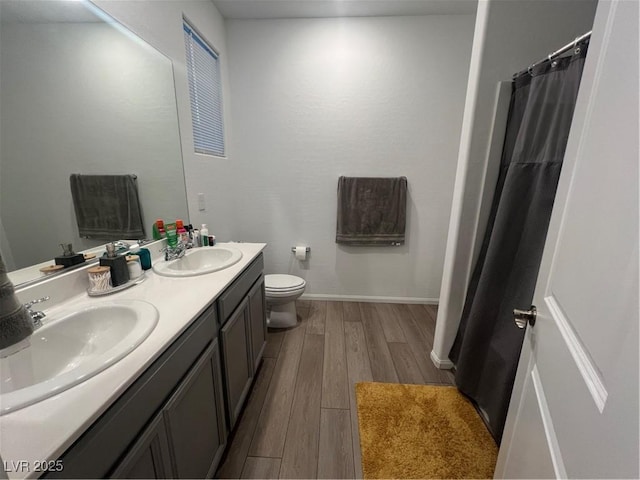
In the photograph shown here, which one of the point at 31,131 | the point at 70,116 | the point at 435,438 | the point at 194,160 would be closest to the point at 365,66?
the point at 194,160

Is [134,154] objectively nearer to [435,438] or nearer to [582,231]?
[582,231]

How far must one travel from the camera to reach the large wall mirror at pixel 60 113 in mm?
828

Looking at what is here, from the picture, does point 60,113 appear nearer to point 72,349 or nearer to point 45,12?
point 45,12

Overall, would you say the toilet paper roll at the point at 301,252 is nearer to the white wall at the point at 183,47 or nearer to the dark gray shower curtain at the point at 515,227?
the white wall at the point at 183,47

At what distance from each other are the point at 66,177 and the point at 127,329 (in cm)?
66

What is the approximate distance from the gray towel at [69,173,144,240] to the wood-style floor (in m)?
1.21

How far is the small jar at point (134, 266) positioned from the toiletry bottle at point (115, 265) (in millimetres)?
26

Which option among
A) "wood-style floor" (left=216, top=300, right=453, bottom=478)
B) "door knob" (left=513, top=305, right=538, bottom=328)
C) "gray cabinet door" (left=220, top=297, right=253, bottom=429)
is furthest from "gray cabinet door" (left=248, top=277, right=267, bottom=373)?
"door knob" (left=513, top=305, right=538, bottom=328)

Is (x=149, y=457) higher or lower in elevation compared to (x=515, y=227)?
lower

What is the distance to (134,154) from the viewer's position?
131 centimetres

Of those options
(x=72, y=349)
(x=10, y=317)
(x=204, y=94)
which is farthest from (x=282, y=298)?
(x=204, y=94)

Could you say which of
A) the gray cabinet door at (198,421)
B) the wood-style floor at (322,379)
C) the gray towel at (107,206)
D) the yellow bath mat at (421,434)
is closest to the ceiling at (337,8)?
the gray towel at (107,206)

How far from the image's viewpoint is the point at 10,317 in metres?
0.64

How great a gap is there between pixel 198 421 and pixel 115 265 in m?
0.70
